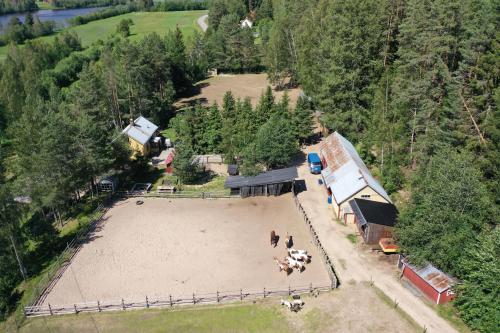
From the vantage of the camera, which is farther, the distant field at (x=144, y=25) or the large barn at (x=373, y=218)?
the distant field at (x=144, y=25)

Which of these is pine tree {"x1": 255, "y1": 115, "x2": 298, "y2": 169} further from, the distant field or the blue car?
the distant field

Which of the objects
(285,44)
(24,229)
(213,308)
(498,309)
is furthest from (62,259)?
(285,44)

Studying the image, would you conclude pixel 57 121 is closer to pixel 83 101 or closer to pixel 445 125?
pixel 83 101

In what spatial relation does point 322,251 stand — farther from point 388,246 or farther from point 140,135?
point 140,135

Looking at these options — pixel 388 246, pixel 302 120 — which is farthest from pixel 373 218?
pixel 302 120

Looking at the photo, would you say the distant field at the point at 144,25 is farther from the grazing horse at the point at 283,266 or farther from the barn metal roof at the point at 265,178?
the grazing horse at the point at 283,266

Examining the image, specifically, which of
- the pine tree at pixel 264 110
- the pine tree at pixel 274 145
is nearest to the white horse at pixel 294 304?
the pine tree at pixel 274 145
